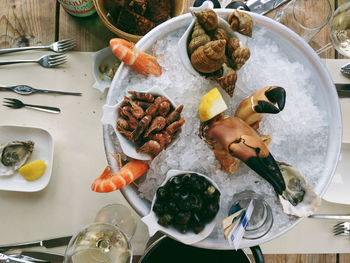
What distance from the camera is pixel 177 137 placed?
791 mm

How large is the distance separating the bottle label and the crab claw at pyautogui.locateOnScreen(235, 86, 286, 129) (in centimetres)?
48

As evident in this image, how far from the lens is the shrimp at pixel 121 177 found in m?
0.78

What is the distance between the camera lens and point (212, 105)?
0.76 m

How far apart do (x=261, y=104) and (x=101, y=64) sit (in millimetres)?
510

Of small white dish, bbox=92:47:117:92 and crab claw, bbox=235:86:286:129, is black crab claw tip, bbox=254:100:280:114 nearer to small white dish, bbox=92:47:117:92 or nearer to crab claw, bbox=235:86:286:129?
crab claw, bbox=235:86:286:129

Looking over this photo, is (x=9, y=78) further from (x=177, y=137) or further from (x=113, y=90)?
(x=177, y=137)

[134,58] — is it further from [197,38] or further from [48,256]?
[48,256]

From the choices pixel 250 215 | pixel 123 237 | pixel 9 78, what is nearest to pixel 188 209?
pixel 250 215

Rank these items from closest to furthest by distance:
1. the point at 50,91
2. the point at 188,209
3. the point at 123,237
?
Answer: the point at 188,209 → the point at 123,237 → the point at 50,91

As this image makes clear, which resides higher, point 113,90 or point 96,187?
point 113,90

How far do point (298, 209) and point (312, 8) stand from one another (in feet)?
2.05

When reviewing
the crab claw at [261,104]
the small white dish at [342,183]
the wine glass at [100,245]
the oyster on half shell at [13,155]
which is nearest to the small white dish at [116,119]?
the crab claw at [261,104]

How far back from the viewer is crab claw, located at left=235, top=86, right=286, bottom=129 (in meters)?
0.73

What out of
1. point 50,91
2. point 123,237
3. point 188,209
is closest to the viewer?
point 188,209
